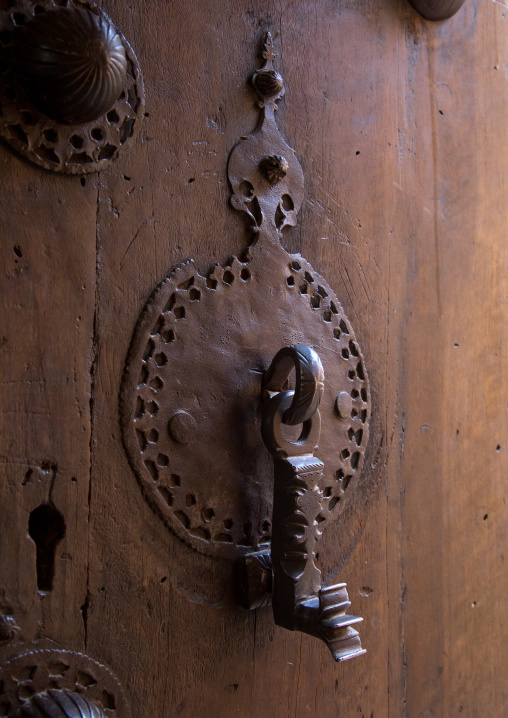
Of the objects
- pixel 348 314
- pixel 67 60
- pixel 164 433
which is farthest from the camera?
pixel 348 314

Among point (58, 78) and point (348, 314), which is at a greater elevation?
point (58, 78)

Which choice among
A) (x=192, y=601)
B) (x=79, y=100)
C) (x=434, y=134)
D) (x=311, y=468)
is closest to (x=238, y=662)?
(x=192, y=601)

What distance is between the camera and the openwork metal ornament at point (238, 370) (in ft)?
1.95

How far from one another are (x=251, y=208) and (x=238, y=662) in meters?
0.44

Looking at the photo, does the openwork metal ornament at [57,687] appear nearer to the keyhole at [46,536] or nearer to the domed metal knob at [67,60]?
the keyhole at [46,536]

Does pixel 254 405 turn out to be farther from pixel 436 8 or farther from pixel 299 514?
pixel 436 8

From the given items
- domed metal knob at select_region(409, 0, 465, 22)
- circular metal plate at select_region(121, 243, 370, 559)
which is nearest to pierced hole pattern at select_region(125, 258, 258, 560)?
circular metal plate at select_region(121, 243, 370, 559)

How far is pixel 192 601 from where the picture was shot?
2.01 ft

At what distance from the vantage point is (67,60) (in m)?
0.49

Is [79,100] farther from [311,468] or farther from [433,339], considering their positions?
[433,339]

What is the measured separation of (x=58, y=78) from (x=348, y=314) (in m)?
0.39

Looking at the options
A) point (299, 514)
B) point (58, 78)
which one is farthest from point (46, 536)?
point (58, 78)

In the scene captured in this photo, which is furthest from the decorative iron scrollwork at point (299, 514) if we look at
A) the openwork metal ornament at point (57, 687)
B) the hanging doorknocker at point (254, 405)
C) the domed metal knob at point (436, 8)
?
the domed metal knob at point (436, 8)

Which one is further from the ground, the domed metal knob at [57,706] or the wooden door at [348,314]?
the wooden door at [348,314]
